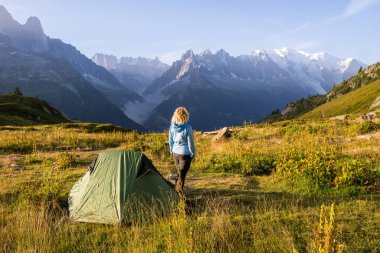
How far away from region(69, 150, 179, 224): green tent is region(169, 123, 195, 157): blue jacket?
1349 mm

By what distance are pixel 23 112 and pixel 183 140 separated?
8876 cm

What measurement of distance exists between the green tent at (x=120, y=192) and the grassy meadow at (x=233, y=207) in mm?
438

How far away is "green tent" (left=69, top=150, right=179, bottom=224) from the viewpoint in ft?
35.8

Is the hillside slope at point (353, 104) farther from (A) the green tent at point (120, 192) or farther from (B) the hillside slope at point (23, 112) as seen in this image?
(A) the green tent at point (120, 192)

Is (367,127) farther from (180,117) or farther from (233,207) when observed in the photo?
(233,207)

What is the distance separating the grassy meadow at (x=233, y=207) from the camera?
823cm

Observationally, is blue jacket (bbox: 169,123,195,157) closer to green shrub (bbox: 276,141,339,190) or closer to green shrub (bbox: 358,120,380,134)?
green shrub (bbox: 276,141,339,190)

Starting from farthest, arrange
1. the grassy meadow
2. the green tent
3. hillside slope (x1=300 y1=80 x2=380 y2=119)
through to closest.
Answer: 1. hillside slope (x1=300 y1=80 x2=380 y2=119)
2. the green tent
3. the grassy meadow

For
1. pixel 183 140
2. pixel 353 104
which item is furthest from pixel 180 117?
pixel 353 104

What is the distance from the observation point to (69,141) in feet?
96.8

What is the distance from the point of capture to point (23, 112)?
89.8 metres

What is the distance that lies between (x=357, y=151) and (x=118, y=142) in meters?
20.8

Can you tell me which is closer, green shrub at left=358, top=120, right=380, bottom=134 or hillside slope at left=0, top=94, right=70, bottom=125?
green shrub at left=358, top=120, right=380, bottom=134

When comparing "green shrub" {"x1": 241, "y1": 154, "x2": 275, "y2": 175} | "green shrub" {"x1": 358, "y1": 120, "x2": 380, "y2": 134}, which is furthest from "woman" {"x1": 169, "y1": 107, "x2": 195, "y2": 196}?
"green shrub" {"x1": 358, "y1": 120, "x2": 380, "y2": 134}
